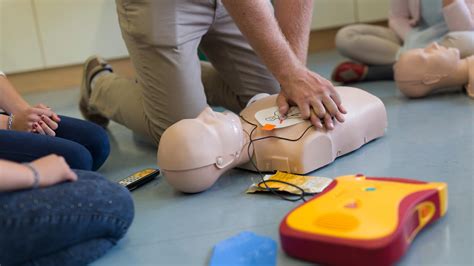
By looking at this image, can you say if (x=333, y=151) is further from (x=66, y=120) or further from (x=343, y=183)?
(x=66, y=120)

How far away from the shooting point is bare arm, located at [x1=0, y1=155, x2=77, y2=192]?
80cm

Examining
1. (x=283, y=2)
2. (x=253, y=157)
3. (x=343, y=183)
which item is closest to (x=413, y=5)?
(x=283, y=2)

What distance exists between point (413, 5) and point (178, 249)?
1.45 m

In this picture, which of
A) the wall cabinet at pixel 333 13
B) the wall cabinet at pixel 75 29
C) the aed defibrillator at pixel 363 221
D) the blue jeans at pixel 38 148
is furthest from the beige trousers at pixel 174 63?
the wall cabinet at pixel 333 13

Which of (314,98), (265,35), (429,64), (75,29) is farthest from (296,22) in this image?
(75,29)

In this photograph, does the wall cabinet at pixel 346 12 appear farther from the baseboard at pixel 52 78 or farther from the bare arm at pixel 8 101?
the bare arm at pixel 8 101

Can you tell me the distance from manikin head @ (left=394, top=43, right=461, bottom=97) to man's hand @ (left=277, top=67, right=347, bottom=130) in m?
0.50

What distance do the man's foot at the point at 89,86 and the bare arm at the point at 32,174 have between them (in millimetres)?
958

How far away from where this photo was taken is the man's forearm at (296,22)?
54.7 inches

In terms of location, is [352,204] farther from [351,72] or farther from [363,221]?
[351,72]

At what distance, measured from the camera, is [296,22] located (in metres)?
1.40

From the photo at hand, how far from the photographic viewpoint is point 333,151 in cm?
120

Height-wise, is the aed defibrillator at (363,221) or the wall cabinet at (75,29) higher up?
the aed defibrillator at (363,221)

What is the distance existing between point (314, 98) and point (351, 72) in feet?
2.97
